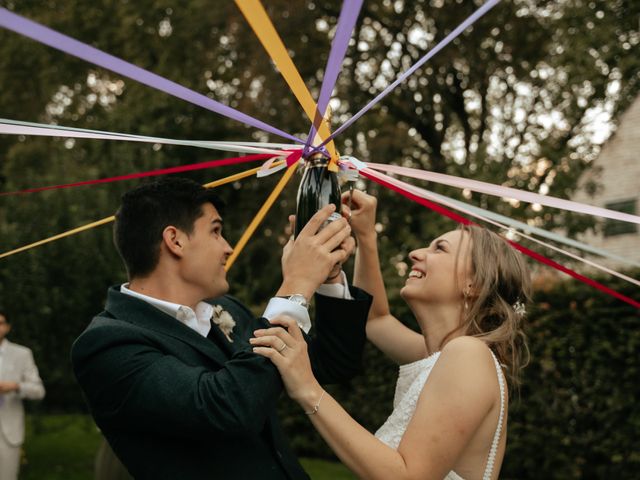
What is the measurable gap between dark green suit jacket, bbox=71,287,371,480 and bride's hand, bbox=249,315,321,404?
3cm

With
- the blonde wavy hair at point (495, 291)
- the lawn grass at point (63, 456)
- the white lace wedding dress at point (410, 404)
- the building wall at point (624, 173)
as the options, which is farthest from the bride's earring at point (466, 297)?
the building wall at point (624, 173)

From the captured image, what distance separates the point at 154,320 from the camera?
263cm

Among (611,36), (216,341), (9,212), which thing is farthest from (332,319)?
(611,36)

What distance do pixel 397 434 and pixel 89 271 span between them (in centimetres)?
788

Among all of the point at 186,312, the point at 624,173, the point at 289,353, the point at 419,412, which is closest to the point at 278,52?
the point at 289,353

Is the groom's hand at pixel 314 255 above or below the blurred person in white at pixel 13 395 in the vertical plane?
above

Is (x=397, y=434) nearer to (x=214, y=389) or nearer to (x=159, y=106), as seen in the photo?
(x=214, y=389)

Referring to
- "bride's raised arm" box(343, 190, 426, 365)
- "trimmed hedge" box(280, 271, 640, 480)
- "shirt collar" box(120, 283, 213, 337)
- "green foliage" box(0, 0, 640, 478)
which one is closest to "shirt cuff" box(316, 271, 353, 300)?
"bride's raised arm" box(343, 190, 426, 365)

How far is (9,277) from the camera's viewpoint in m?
9.93

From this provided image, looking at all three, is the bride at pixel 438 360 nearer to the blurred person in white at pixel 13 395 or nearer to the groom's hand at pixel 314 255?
the groom's hand at pixel 314 255

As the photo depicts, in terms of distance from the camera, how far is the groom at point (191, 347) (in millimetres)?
2244

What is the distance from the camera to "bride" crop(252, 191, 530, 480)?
93.0 inches

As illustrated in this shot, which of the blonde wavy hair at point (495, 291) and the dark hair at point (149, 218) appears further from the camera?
the blonde wavy hair at point (495, 291)

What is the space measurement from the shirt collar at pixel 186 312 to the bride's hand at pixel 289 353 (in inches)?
20.5
